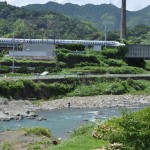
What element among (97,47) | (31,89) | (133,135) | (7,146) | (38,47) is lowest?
(31,89)

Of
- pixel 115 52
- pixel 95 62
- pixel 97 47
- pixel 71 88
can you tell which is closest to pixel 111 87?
pixel 71 88

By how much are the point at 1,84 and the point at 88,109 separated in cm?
1068

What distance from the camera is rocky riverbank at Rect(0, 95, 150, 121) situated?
1722 inches

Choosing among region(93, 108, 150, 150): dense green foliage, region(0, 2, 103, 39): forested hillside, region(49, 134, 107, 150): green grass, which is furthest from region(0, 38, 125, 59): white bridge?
region(93, 108, 150, 150): dense green foliage

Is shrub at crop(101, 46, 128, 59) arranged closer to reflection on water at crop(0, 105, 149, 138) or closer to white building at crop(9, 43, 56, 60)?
white building at crop(9, 43, 56, 60)

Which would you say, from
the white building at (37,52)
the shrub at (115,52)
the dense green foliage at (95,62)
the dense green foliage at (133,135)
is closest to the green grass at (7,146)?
the dense green foliage at (133,135)

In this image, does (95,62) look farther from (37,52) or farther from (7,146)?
(7,146)

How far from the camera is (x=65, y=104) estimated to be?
52.3m

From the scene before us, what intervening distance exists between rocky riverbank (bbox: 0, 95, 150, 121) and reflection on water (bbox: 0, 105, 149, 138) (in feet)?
5.27

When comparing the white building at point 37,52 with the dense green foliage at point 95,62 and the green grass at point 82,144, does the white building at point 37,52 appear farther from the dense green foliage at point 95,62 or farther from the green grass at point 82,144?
the green grass at point 82,144

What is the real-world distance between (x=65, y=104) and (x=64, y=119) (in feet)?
32.3

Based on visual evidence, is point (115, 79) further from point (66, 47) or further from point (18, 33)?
point (18, 33)

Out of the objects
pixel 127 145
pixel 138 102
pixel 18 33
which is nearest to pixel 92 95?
pixel 138 102

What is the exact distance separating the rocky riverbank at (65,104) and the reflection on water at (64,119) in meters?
1.61
